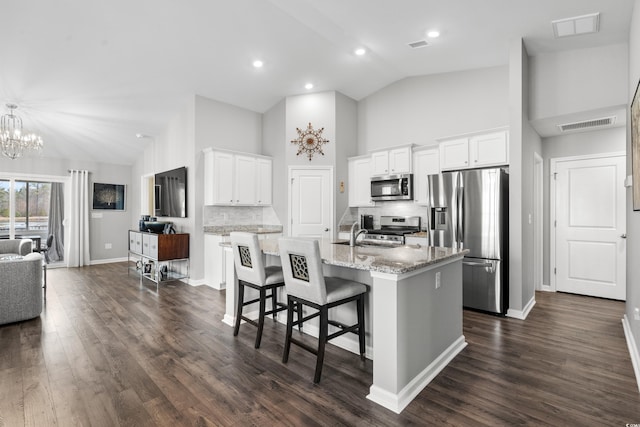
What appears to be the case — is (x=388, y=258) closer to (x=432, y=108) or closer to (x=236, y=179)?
(x=432, y=108)

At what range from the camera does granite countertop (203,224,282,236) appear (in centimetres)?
537

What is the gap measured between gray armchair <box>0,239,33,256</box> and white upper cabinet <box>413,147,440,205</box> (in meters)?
6.33

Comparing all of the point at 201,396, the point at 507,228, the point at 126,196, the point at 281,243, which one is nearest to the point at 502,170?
the point at 507,228

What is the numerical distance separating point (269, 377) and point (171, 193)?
14.7ft

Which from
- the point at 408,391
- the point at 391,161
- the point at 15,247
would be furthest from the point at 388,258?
the point at 15,247

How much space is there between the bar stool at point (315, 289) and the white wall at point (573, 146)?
387cm

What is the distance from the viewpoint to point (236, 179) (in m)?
5.49

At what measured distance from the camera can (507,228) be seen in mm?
3852

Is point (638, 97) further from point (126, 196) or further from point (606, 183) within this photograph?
point (126, 196)

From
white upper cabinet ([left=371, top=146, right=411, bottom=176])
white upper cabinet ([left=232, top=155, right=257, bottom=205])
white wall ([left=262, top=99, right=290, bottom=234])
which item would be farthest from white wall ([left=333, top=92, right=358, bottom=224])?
white upper cabinet ([left=232, top=155, right=257, bottom=205])

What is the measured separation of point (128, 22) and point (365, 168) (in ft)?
12.6

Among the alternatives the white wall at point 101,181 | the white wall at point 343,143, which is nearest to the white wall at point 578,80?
the white wall at point 343,143

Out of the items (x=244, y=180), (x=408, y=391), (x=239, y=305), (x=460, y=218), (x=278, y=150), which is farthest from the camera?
(x=278, y=150)

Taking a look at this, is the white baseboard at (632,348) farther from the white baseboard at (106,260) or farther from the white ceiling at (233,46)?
the white baseboard at (106,260)
